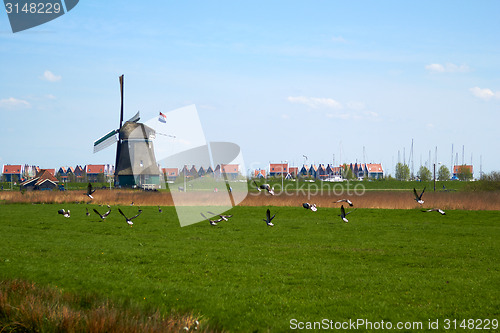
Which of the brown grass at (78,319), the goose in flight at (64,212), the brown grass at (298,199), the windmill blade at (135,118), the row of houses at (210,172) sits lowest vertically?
the brown grass at (78,319)

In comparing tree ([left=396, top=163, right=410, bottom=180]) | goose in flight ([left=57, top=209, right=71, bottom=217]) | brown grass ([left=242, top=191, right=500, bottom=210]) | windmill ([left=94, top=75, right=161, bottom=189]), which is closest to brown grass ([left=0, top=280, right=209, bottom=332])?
goose in flight ([left=57, top=209, right=71, bottom=217])

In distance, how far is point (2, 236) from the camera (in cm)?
3183

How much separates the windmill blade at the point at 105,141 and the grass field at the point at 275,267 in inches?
2307

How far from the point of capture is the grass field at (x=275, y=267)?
15141 millimetres

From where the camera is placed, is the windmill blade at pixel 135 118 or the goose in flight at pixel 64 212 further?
the windmill blade at pixel 135 118

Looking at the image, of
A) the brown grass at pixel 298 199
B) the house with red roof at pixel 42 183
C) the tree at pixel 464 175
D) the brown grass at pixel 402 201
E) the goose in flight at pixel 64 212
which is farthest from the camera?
the tree at pixel 464 175

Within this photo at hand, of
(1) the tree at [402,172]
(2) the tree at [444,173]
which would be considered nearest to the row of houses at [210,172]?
(1) the tree at [402,172]

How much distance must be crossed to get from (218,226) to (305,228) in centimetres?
681

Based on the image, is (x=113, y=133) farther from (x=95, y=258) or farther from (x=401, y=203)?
(x=95, y=258)

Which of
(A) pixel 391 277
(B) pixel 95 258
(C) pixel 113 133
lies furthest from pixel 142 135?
(A) pixel 391 277

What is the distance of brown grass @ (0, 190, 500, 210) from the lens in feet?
153

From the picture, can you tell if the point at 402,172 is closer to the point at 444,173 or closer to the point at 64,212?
the point at 444,173

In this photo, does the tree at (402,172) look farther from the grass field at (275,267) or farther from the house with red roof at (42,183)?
the grass field at (275,267)

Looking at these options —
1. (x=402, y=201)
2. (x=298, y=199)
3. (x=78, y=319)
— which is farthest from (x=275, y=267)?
(x=298, y=199)
